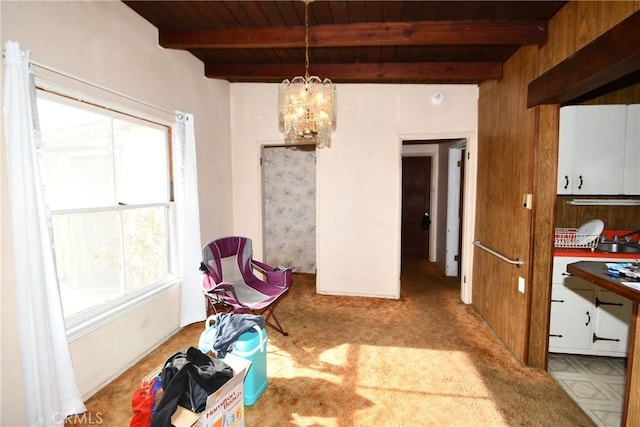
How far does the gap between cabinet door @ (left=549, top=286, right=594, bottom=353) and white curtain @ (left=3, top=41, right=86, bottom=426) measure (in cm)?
352

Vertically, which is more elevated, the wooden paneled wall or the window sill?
the wooden paneled wall

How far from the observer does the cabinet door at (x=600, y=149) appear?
249cm

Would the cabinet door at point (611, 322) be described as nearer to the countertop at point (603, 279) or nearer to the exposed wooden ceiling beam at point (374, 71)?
the countertop at point (603, 279)

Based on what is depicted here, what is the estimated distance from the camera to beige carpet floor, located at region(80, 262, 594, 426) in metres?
1.93

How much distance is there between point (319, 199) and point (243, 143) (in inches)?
49.2

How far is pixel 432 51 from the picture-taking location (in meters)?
2.97

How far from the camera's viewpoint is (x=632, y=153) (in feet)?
8.20

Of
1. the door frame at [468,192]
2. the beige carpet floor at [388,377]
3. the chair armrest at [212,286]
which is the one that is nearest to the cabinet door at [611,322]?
the beige carpet floor at [388,377]

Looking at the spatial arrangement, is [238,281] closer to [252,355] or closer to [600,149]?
Result: [252,355]

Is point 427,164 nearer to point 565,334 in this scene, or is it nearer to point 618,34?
point 565,334

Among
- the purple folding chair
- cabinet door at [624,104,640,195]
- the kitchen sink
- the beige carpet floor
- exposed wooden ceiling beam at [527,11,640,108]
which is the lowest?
the beige carpet floor

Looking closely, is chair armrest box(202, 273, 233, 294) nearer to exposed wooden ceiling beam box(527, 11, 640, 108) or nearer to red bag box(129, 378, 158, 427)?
red bag box(129, 378, 158, 427)

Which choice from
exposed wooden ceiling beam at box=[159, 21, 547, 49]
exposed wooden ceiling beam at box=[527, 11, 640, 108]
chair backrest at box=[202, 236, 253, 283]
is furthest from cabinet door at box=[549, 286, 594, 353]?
chair backrest at box=[202, 236, 253, 283]

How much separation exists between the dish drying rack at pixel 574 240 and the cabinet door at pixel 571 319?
383 millimetres
